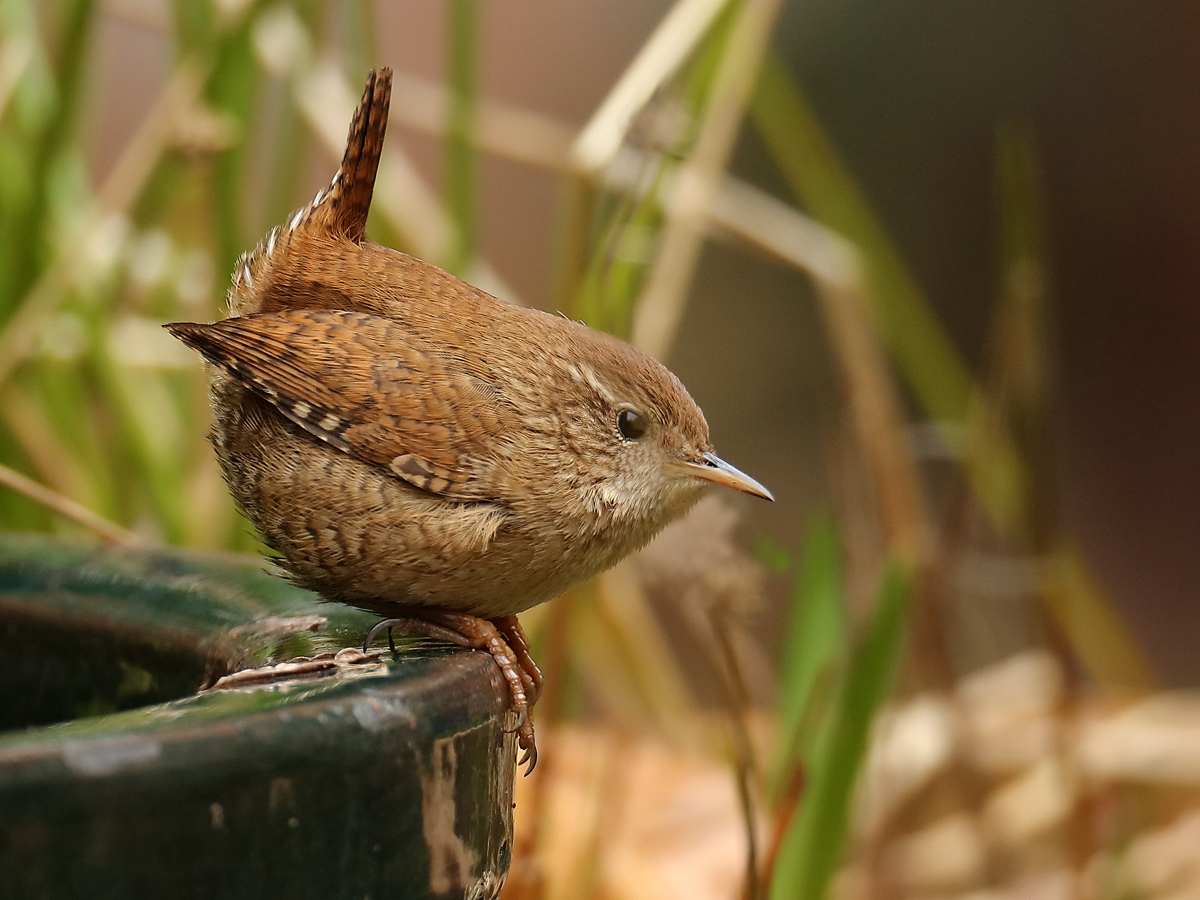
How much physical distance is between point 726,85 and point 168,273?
117 centimetres

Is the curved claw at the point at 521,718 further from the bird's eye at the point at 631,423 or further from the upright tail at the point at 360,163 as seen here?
the upright tail at the point at 360,163

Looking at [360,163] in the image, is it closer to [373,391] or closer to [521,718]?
[373,391]

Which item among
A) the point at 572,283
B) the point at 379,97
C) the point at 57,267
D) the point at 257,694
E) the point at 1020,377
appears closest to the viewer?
the point at 257,694

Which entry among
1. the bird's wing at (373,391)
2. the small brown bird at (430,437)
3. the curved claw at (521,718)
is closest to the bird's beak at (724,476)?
the small brown bird at (430,437)

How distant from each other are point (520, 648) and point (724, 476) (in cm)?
27

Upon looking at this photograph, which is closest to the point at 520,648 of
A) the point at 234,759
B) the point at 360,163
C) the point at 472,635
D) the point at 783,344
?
the point at 472,635

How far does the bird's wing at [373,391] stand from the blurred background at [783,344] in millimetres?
263

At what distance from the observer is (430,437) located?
45.0 inches

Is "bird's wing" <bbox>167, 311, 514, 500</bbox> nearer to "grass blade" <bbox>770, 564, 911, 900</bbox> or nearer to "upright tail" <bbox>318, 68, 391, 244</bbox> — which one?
"upright tail" <bbox>318, 68, 391, 244</bbox>

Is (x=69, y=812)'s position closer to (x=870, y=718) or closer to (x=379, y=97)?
(x=379, y=97)

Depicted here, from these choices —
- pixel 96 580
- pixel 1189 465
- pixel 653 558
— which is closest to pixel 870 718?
pixel 653 558

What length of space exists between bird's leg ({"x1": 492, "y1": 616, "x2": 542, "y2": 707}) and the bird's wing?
0.19 metres

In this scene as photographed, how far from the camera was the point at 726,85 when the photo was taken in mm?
2074

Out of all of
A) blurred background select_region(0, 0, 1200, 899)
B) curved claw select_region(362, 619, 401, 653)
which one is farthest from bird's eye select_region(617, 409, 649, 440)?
curved claw select_region(362, 619, 401, 653)
